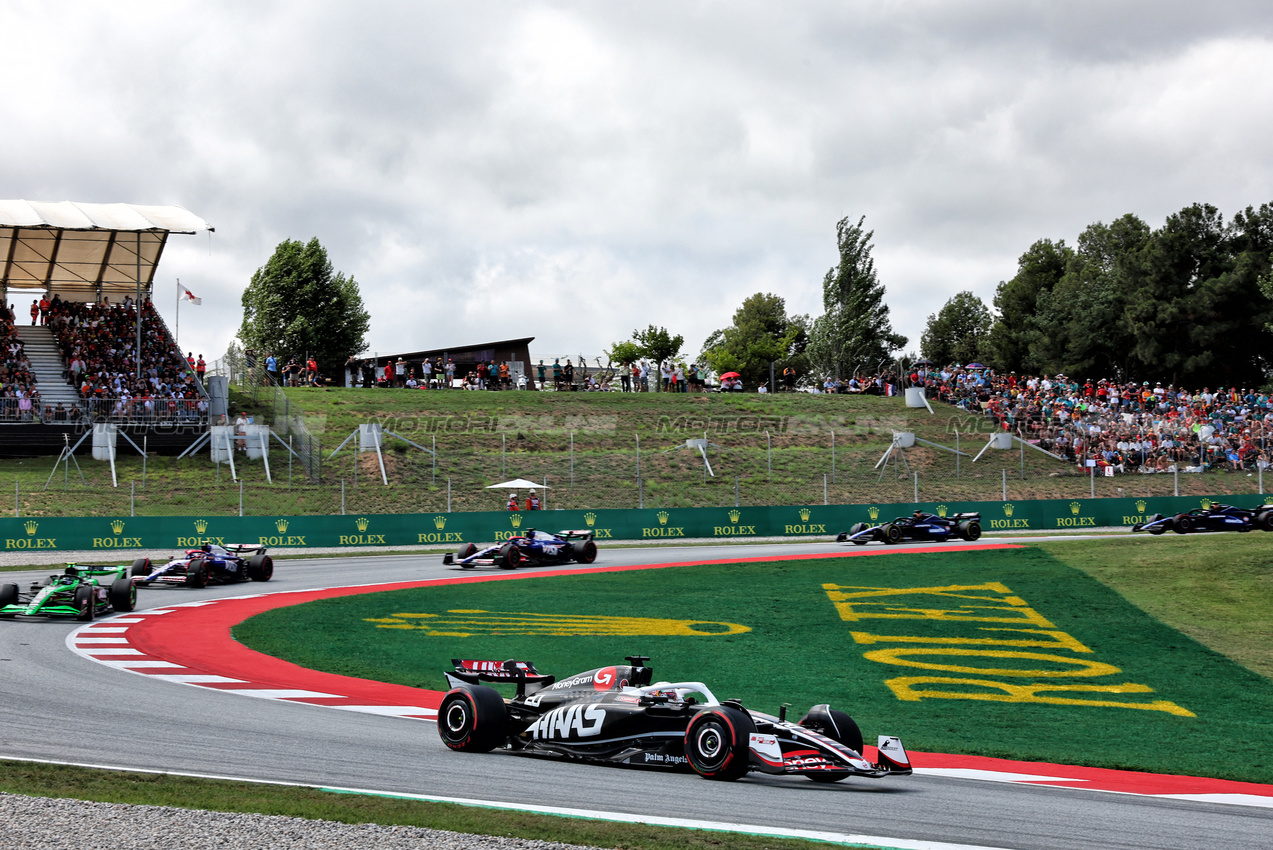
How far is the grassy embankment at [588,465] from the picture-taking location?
118 feet

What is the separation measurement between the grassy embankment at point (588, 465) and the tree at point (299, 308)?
30375 mm

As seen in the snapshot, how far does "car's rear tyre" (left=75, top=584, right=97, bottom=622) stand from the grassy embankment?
16.6 meters

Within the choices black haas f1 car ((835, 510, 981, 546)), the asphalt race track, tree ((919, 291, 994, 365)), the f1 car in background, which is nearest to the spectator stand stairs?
the f1 car in background

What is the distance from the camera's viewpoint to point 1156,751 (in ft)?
32.4

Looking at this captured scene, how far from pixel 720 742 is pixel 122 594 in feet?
47.6

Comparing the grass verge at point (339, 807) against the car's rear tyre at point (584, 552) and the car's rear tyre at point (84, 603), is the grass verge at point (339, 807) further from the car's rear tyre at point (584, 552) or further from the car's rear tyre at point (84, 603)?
the car's rear tyre at point (584, 552)

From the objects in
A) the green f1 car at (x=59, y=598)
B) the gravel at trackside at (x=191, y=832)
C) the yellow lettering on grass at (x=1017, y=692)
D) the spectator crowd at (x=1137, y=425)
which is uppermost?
the spectator crowd at (x=1137, y=425)

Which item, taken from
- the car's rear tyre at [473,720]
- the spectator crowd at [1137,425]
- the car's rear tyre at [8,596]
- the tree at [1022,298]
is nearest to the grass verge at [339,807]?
the car's rear tyre at [473,720]

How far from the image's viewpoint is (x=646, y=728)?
8.48 metres

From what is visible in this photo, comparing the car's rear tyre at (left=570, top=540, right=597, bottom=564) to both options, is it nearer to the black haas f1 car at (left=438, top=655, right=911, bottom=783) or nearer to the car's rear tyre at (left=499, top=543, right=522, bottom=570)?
the car's rear tyre at (left=499, top=543, right=522, bottom=570)

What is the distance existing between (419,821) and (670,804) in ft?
5.60

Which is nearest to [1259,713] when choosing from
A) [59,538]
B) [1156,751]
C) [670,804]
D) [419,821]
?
[1156,751]

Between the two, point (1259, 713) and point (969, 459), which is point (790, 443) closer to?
point (969, 459)

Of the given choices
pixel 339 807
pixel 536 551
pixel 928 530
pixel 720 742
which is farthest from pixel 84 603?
pixel 928 530
